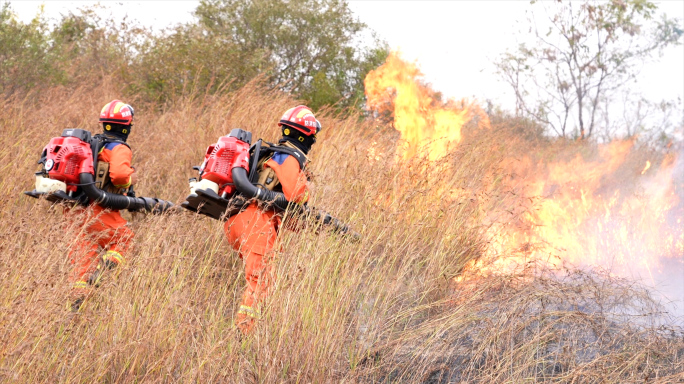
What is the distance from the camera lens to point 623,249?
7258 mm

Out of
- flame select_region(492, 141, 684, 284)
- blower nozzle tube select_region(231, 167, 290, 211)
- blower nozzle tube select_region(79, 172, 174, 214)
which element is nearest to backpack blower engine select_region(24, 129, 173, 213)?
blower nozzle tube select_region(79, 172, 174, 214)

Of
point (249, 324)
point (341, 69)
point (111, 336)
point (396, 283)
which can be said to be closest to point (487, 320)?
point (396, 283)

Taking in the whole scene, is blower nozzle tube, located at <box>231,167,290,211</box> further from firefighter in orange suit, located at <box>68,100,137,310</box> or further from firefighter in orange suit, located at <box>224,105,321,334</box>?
firefighter in orange suit, located at <box>68,100,137,310</box>

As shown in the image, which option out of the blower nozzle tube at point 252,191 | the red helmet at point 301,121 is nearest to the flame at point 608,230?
the red helmet at point 301,121

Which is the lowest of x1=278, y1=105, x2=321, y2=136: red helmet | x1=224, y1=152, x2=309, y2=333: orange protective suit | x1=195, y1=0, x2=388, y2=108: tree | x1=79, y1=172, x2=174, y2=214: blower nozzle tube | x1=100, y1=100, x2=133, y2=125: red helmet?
x1=79, y1=172, x2=174, y2=214: blower nozzle tube

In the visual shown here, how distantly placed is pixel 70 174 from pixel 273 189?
1715mm

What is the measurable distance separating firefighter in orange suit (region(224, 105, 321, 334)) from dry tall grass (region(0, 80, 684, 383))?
0.21m

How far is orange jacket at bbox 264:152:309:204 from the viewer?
4645 millimetres

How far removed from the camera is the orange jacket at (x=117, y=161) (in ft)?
17.8

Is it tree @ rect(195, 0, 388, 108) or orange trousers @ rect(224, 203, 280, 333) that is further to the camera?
tree @ rect(195, 0, 388, 108)

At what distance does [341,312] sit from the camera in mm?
3758

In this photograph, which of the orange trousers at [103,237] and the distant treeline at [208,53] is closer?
the orange trousers at [103,237]

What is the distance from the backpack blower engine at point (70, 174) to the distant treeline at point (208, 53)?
4537mm

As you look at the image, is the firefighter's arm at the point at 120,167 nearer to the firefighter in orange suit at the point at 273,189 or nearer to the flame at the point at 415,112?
the firefighter in orange suit at the point at 273,189
